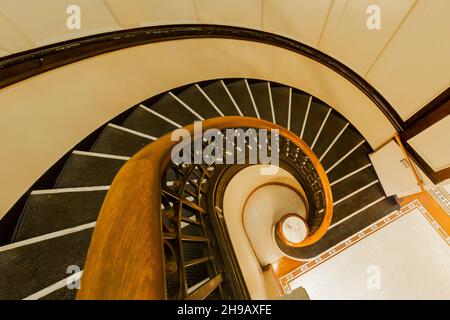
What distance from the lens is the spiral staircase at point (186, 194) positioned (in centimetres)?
132

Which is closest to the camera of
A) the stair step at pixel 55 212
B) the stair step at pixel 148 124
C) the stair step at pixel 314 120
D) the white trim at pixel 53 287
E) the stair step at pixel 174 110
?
the white trim at pixel 53 287

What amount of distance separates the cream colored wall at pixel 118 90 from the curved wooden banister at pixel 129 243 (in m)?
1.30

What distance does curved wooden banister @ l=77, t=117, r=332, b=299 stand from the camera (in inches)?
24.1

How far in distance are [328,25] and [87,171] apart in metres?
2.74

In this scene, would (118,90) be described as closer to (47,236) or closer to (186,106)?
(186,106)

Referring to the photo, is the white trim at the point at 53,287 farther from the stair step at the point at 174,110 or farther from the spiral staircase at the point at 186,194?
the stair step at the point at 174,110

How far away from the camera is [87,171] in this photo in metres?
1.88

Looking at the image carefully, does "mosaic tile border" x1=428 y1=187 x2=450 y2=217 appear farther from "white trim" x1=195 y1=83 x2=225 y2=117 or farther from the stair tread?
"white trim" x1=195 y1=83 x2=225 y2=117

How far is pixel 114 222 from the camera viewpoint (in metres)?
0.73

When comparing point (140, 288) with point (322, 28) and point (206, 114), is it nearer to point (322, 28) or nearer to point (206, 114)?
point (206, 114)

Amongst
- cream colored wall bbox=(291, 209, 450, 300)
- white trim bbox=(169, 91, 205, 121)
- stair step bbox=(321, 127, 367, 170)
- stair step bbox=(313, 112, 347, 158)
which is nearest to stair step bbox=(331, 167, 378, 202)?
stair step bbox=(321, 127, 367, 170)

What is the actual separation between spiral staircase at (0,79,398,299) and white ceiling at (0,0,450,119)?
826 millimetres

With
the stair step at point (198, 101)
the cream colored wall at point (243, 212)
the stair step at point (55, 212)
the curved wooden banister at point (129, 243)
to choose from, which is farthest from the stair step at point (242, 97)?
the curved wooden banister at point (129, 243)

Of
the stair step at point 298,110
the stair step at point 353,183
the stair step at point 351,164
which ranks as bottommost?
the stair step at point 353,183
